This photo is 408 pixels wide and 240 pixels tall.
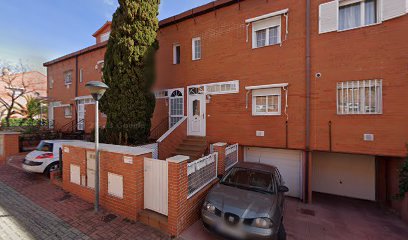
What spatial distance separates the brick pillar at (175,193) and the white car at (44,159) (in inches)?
222

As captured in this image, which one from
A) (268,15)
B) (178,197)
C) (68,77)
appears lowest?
(178,197)

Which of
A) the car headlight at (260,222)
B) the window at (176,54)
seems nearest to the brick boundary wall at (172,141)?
the window at (176,54)

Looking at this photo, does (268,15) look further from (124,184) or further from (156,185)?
(124,184)

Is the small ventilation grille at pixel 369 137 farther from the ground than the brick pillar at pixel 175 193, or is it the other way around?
the small ventilation grille at pixel 369 137

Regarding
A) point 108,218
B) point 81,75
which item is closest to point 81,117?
point 81,75

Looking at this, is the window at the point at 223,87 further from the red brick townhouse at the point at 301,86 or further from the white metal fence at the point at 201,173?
the white metal fence at the point at 201,173

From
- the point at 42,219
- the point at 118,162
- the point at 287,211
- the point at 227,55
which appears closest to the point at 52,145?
the point at 42,219

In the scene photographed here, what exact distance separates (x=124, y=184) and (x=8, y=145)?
10312 mm

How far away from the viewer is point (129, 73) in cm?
783

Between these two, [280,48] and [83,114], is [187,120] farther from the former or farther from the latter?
[83,114]

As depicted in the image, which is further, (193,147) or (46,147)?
(193,147)

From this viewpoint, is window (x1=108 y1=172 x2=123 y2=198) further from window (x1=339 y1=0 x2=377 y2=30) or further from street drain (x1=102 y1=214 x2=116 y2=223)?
window (x1=339 y1=0 x2=377 y2=30)

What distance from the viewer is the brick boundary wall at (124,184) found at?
4.46 m

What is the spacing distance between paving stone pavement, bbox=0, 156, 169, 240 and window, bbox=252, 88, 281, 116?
5815 millimetres
